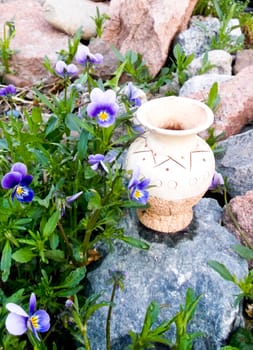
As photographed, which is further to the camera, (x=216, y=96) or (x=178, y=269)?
(x=216, y=96)

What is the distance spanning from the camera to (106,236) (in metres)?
2.31

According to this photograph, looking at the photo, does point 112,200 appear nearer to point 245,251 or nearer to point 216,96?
point 245,251

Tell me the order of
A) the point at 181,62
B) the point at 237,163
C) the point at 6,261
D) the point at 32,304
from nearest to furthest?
the point at 32,304
the point at 6,261
the point at 237,163
the point at 181,62

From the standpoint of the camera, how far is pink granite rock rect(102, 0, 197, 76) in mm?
4043

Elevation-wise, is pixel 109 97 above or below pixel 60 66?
above

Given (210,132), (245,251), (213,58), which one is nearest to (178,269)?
(245,251)

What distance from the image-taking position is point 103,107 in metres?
2.18

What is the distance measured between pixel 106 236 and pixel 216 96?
116 cm

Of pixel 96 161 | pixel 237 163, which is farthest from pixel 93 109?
pixel 237 163

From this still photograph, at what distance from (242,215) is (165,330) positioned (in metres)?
0.70

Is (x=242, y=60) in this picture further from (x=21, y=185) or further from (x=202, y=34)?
(x=21, y=185)

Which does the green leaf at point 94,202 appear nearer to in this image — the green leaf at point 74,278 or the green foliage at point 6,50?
the green leaf at point 74,278

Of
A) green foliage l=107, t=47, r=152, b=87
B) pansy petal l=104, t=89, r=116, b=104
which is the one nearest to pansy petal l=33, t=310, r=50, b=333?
pansy petal l=104, t=89, r=116, b=104

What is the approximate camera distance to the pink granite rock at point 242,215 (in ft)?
8.26
